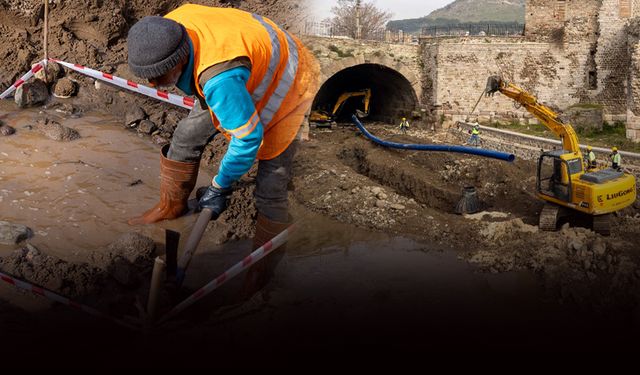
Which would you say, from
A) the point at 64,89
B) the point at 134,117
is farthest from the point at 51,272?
the point at 64,89

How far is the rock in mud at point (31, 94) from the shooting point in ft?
19.9

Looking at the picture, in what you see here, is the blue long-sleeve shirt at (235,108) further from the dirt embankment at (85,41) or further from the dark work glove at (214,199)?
the dirt embankment at (85,41)

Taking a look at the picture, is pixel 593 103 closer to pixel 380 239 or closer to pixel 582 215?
pixel 582 215

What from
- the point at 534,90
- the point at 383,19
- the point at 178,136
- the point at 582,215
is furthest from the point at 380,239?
the point at 383,19

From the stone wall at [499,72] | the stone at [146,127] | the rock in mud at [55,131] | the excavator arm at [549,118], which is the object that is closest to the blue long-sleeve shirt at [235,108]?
the rock in mud at [55,131]

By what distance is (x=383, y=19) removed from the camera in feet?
94.1

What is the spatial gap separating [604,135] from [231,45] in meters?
15.1

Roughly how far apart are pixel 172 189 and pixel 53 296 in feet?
5.01

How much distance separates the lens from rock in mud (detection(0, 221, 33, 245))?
361cm

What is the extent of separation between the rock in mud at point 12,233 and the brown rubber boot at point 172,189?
79 centimetres

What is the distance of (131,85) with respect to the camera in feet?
22.2

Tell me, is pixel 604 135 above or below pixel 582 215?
above

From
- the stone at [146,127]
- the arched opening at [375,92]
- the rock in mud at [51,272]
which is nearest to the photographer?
the rock in mud at [51,272]

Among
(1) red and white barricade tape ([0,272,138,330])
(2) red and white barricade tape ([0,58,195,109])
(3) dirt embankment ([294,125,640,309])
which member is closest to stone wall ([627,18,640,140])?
(3) dirt embankment ([294,125,640,309])
